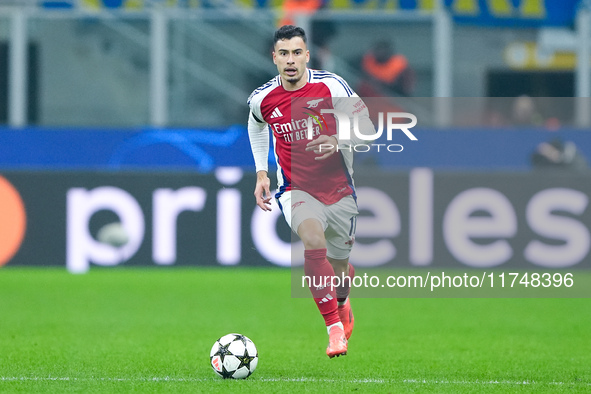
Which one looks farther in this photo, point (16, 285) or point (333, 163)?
point (16, 285)

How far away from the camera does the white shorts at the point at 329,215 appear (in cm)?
647

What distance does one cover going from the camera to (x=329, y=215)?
6.59 metres

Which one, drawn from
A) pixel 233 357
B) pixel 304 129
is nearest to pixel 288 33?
pixel 304 129

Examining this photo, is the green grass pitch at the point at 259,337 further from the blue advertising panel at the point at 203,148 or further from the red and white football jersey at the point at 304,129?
the blue advertising panel at the point at 203,148

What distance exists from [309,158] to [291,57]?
683 mm

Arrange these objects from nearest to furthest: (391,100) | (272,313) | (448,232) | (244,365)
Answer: (244,365), (272,313), (448,232), (391,100)

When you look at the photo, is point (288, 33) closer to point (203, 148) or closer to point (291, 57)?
point (291, 57)

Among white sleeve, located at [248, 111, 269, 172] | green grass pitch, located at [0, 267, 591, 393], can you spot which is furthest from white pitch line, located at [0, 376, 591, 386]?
white sleeve, located at [248, 111, 269, 172]

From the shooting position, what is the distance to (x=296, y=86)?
21.5 feet

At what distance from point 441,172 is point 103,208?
12.7 ft

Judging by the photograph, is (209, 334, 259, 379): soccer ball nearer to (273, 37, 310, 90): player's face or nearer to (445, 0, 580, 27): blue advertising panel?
(273, 37, 310, 90): player's face

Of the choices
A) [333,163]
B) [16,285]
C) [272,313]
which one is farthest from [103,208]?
[333,163]

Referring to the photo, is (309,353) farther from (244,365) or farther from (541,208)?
(541,208)

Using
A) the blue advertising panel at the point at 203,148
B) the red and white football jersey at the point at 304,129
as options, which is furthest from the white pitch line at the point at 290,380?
the blue advertising panel at the point at 203,148
